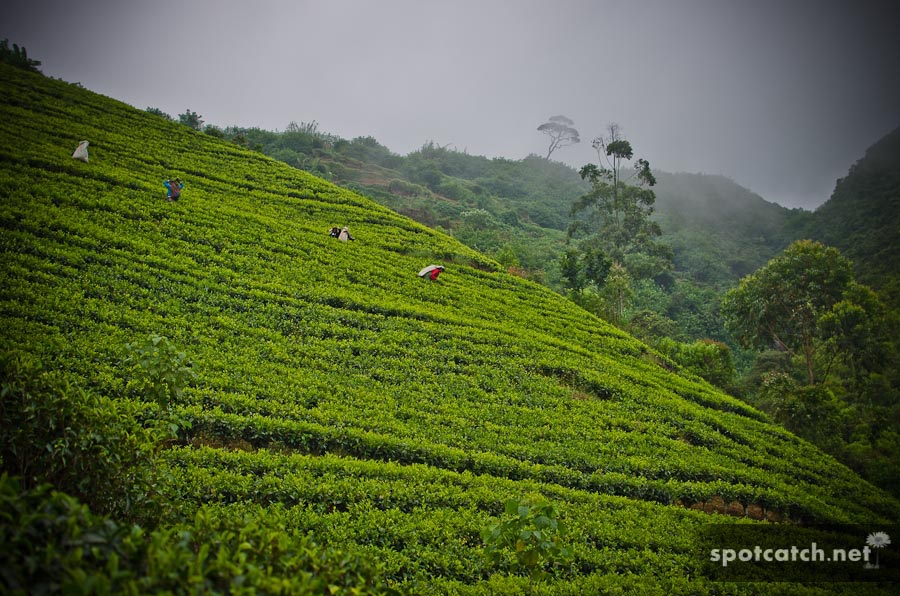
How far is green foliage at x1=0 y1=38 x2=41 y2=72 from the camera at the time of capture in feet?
71.1

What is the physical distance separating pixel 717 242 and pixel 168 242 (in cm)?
5900

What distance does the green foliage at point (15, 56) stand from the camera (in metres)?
21.7

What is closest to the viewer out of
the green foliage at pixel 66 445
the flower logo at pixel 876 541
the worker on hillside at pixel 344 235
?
the green foliage at pixel 66 445

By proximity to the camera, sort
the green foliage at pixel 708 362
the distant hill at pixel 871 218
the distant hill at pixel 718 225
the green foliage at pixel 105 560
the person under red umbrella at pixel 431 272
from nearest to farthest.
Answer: the green foliage at pixel 105 560, the person under red umbrella at pixel 431 272, the green foliage at pixel 708 362, the distant hill at pixel 871 218, the distant hill at pixel 718 225

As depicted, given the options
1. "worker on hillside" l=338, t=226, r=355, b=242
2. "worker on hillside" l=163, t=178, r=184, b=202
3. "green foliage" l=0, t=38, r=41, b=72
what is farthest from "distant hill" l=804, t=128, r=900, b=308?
"green foliage" l=0, t=38, r=41, b=72

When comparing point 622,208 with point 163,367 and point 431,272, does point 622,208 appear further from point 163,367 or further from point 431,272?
point 163,367

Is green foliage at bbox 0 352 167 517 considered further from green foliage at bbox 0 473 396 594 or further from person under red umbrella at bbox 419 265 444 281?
person under red umbrella at bbox 419 265 444 281

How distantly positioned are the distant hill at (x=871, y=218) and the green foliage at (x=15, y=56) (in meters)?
48.0

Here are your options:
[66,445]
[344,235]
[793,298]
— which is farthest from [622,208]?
[66,445]

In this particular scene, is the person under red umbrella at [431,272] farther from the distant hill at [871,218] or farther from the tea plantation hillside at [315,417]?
the distant hill at [871,218]

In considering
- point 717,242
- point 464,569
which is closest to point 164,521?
point 464,569

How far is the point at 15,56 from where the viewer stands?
72.1 ft

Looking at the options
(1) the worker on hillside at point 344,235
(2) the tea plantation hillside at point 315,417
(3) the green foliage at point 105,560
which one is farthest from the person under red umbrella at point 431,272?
(3) the green foliage at point 105,560

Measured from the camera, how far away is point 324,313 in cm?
1235
